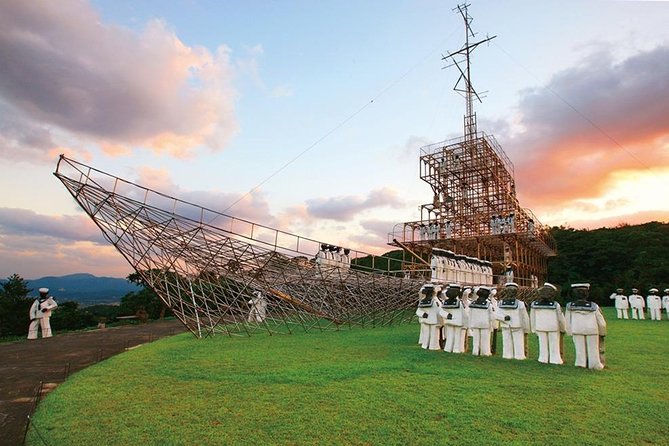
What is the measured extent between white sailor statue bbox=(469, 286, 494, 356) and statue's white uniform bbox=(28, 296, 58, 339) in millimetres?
16057

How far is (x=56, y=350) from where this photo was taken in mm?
11984

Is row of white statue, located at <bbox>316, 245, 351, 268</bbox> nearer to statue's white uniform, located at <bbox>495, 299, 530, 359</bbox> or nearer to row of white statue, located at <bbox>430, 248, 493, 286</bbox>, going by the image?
row of white statue, located at <bbox>430, 248, 493, 286</bbox>

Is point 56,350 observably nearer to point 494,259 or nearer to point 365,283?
point 365,283

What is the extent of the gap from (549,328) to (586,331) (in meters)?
0.79

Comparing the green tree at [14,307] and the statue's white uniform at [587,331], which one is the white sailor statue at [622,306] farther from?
the green tree at [14,307]

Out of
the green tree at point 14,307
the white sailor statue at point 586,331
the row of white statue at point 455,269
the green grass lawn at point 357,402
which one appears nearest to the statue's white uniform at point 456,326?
the green grass lawn at point 357,402

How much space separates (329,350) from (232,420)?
5.87m

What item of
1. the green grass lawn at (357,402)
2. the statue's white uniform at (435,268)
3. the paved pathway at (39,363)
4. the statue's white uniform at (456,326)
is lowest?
the paved pathway at (39,363)

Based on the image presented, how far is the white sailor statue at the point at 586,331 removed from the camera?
831 cm

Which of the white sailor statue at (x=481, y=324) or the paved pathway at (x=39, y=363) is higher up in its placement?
the white sailor statue at (x=481, y=324)

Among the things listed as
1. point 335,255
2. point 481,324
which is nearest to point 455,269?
point 335,255

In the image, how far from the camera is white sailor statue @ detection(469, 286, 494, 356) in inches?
399

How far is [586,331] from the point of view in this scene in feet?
27.8

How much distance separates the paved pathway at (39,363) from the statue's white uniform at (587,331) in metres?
9.89
